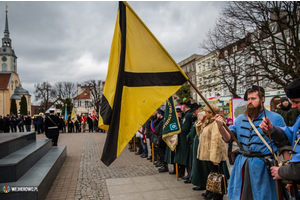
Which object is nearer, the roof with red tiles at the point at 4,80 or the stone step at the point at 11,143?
the stone step at the point at 11,143

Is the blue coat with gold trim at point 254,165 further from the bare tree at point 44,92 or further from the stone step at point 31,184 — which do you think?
the bare tree at point 44,92

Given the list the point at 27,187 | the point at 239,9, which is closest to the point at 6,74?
the point at 239,9

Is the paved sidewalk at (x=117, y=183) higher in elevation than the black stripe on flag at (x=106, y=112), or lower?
lower

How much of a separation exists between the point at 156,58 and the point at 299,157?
2.02 meters

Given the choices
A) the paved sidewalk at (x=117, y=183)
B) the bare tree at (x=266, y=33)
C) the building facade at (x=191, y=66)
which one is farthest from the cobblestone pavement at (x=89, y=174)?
the building facade at (x=191, y=66)

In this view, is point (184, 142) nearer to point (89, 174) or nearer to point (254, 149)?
point (89, 174)

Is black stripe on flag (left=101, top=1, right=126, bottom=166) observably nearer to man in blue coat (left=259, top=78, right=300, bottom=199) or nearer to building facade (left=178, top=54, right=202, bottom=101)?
man in blue coat (left=259, top=78, right=300, bottom=199)

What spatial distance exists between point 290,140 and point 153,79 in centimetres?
186

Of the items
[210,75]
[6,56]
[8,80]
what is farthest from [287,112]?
[6,56]

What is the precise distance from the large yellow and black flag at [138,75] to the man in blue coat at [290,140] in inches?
50.5

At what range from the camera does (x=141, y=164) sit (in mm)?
8344

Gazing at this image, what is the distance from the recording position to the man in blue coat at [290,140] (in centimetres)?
216

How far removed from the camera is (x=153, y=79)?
130 inches

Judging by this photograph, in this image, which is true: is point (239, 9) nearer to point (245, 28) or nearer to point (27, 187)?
point (245, 28)
